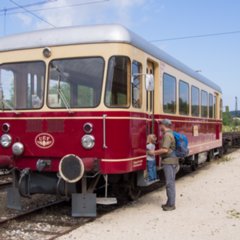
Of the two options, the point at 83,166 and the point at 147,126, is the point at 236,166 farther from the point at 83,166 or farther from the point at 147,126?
the point at 83,166

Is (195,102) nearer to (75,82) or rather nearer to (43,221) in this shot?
(75,82)

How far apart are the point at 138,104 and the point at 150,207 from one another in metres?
2.05

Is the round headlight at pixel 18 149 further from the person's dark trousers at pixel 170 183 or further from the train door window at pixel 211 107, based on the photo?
the train door window at pixel 211 107

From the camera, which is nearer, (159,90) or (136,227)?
(136,227)

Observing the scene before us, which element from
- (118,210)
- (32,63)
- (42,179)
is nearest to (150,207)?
(118,210)

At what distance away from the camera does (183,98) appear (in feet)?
42.2

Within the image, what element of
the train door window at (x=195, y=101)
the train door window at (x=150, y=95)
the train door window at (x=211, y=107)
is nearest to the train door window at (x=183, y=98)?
the train door window at (x=195, y=101)

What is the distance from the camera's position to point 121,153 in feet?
27.2

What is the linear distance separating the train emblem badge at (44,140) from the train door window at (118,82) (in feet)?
3.84

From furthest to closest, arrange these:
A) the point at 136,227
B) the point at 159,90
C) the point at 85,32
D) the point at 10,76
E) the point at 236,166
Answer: the point at 236,166 < the point at 159,90 < the point at 10,76 < the point at 85,32 < the point at 136,227

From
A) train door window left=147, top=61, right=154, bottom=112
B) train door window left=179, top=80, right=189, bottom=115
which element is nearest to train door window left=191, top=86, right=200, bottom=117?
train door window left=179, top=80, right=189, bottom=115

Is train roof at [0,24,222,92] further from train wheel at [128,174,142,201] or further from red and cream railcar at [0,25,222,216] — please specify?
train wheel at [128,174,142,201]

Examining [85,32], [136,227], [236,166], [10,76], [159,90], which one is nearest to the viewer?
[136,227]

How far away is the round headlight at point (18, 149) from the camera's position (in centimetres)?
874
